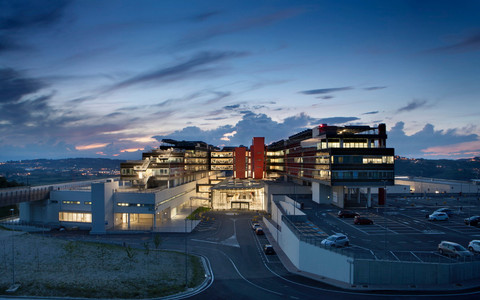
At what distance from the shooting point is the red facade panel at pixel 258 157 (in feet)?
365

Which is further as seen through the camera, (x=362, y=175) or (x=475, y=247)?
(x=362, y=175)

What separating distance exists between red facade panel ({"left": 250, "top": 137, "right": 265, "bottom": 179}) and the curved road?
53.1 meters

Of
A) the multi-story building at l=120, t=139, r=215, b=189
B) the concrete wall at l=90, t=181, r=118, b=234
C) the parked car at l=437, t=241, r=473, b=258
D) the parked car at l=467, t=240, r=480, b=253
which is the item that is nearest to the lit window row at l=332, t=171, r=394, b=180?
the parked car at l=467, t=240, r=480, b=253

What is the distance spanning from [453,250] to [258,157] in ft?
273

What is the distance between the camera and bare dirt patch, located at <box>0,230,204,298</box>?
28516mm

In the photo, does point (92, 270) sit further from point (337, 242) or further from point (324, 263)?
point (337, 242)

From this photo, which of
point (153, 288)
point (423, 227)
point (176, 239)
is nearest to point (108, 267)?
point (153, 288)

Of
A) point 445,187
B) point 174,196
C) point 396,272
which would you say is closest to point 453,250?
point 396,272

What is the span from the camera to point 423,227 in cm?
4491

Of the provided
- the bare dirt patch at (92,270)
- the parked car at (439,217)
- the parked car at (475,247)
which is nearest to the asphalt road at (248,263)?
the parked car at (439,217)

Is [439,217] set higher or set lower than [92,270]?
higher

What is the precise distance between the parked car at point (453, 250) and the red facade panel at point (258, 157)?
80.6 metres

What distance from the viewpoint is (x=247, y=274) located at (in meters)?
33.5

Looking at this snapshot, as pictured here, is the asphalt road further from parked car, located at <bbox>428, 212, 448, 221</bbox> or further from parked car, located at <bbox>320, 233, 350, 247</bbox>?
parked car, located at <bbox>320, 233, 350, 247</bbox>
